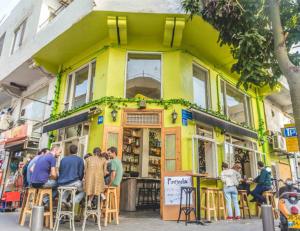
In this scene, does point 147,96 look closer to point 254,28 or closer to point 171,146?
point 171,146

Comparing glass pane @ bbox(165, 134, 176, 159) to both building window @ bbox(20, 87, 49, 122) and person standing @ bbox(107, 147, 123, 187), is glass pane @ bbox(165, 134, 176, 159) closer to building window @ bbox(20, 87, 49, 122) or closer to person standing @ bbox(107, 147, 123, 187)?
person standing @ bbox(107, 147, 123, 187)

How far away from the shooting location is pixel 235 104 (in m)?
12.3

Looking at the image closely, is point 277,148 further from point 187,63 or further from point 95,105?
point 95,105

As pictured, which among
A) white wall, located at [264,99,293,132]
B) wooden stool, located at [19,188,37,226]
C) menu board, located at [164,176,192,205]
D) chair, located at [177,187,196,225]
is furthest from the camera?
white wall, located at [264,99,293,132]

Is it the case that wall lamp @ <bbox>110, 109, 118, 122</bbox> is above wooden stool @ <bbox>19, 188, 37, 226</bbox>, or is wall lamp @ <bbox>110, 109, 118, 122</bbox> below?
above

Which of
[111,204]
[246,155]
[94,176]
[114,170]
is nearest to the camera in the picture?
[94,176]

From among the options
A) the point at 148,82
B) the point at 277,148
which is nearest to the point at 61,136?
the point at 148,82

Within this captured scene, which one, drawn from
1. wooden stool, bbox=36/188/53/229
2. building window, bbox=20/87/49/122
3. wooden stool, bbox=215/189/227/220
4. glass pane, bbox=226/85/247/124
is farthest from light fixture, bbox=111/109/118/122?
glass pane, bbox=226/85/247/124

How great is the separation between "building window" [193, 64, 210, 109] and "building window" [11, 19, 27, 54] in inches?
370

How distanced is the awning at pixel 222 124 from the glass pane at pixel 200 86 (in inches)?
35.8

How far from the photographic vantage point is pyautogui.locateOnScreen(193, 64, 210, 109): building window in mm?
10102

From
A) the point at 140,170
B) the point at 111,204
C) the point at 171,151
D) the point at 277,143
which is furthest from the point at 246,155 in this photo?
the point at 111,204

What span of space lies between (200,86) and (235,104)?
2.74 m

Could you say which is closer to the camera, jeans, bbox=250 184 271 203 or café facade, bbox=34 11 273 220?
jeans, bbox=250 184 271 203
